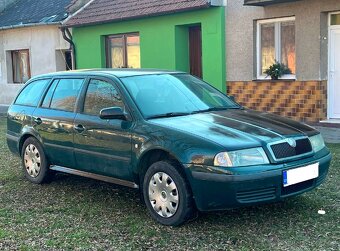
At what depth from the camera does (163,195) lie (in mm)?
5156

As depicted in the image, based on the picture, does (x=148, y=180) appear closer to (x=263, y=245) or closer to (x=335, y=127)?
(x=263, y=245)

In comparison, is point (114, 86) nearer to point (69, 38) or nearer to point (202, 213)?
point (202, 213)

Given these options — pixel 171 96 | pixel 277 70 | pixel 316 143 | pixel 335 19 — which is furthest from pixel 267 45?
pixel 316 143

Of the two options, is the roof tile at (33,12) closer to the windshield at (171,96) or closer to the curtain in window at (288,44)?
the curtain in window at (288,44)

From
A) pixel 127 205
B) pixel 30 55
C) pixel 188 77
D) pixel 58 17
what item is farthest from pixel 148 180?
pixel 30 55

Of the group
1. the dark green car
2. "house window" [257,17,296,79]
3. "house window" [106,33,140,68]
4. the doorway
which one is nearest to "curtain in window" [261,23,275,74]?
"house window" [257,17,296,79]

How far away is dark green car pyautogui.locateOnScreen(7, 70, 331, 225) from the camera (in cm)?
475

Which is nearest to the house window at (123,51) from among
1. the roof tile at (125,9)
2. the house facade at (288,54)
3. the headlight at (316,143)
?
the roof tile at (125,9)

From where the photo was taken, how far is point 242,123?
5.30 meters

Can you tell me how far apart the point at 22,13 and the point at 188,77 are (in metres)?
16.2

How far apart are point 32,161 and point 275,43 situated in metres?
7.46

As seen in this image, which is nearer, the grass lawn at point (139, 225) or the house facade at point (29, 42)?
the grass lawn at point (139, 225)

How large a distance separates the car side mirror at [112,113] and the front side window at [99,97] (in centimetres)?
23

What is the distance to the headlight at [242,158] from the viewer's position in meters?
4.70
